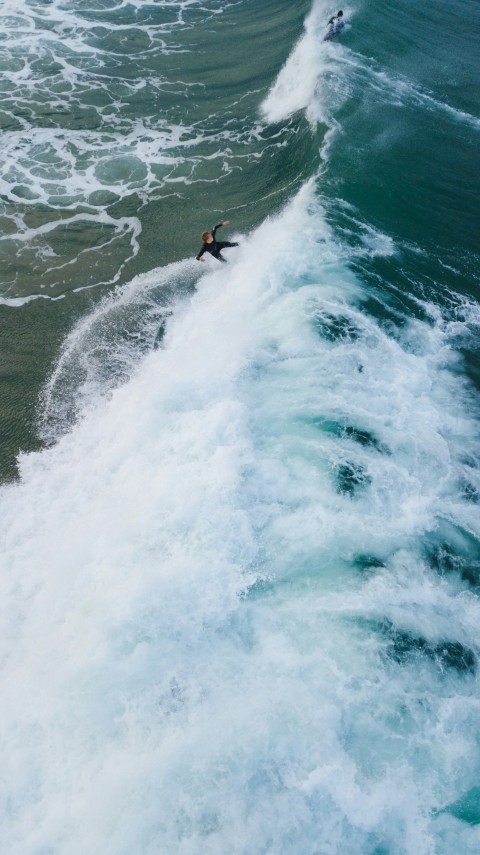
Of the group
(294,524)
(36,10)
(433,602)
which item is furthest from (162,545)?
(36,10)

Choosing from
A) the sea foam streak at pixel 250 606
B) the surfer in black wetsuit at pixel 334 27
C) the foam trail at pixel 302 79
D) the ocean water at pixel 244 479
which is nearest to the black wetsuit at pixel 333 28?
the surfer in black wetsuit at pixel 334 27

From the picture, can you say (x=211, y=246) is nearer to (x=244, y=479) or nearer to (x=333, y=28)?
(x=244, y=479)

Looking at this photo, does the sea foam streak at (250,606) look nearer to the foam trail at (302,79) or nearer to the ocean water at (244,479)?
the ocean water at (244,479)

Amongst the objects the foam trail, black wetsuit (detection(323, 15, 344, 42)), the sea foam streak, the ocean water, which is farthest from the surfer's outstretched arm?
black wetsuit (detection(323, 15, 344, 42))

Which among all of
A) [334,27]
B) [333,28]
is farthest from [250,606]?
[334,27]

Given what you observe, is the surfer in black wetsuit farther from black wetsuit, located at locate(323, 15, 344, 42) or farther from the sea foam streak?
the sea foam streak
